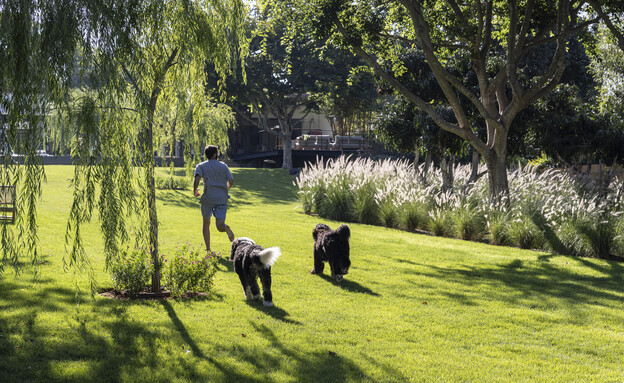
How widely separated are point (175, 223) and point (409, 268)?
7.96 meters

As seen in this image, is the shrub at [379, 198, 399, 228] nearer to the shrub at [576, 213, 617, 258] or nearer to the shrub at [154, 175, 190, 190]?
the shrub at [576, 213, 617, 258]

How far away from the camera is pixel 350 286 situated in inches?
348

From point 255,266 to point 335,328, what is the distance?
1279 mm

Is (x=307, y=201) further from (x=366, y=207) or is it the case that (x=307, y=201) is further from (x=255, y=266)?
(x=255, y=266)

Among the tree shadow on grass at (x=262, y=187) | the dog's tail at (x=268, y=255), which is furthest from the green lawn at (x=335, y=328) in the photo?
the tree shadow on grass at (x=262, y=187)

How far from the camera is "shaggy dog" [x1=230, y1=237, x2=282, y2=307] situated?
6.76m

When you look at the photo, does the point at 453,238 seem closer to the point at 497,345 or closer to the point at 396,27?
the point at 396,27

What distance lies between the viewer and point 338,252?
28.9 ft

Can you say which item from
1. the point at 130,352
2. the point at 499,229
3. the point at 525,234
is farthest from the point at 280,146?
the point at 130,352

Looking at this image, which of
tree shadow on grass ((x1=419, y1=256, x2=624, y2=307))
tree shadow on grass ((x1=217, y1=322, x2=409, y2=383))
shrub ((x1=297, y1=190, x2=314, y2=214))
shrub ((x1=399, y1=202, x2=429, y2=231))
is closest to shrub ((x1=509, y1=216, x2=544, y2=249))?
tree shadow on grass ((x1=419, y1=256, x2=624, y2=307))

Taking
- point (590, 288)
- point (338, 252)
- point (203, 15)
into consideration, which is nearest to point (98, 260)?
point (338, 252)

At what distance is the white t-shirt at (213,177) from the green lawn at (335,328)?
4.02 feet

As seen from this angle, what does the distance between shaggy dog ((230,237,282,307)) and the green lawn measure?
18 centimetres

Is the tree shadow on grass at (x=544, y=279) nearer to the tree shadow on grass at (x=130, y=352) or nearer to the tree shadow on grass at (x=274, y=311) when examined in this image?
the tree shadow on grass at (x=274, y=311)
